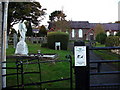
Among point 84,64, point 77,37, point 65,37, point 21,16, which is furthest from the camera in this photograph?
point 77,37

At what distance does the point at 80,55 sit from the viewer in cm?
282

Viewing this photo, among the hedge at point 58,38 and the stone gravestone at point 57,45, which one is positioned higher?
the hedge at point 58,38

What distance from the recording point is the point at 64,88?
4.36m

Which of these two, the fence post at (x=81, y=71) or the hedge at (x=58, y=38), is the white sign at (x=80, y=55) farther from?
the hedge at (x=58, y=38)

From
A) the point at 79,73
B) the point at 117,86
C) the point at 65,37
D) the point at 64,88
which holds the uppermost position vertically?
the point at 65,37

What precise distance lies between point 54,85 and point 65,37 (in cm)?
1294

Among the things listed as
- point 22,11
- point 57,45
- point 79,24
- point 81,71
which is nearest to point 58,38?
point 57,45

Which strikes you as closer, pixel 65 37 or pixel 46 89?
pixel 46 89

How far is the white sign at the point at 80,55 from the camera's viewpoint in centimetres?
282

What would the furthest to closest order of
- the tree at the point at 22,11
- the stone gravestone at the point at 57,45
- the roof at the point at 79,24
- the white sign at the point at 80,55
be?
the roof at the point at 79,24, the tree at the point at 22,11, the stone gravestone at the point at 57,45, the white sign at the point at 80,55

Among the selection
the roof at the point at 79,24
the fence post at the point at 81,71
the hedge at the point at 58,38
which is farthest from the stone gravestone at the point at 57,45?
the roof at the point at 79,24

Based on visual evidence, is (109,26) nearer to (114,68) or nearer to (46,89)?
(114,68)

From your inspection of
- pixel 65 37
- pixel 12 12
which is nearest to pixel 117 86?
pixel 65 37

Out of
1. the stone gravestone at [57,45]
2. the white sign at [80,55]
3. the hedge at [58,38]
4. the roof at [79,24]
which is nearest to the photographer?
the white sign at [80,55]
